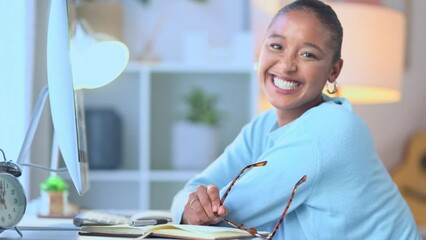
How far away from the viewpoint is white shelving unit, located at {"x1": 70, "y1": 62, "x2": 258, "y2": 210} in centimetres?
336

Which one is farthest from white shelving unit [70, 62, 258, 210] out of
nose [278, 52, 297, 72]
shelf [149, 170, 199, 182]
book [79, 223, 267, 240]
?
book [79, 223, 267, 240]

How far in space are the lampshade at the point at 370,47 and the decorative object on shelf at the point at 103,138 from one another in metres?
1.05

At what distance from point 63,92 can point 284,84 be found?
33cm

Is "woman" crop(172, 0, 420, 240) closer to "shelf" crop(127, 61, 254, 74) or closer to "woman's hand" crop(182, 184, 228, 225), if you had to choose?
"woman's hand" crop(182, 184, 228, 225)

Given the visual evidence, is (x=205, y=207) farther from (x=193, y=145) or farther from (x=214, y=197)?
(x=193, y=145)

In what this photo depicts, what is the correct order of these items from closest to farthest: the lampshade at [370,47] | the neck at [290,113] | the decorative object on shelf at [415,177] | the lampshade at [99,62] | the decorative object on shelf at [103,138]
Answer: the neck at [290,113], the lampshade at [99,62], the lampshade at [370,47], the decorative object on shelf at [103,138], the decorative object on shelf at [415,177]

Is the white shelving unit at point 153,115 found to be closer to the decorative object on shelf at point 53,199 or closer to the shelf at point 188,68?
the shelf at point 188,68

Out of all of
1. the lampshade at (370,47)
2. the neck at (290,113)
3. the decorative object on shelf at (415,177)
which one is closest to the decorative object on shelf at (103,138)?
the lampshade at (370,47)

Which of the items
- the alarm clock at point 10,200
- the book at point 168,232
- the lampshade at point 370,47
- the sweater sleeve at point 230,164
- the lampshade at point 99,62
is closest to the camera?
the book at point 168,232

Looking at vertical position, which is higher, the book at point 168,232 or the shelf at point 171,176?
the book at point 168,232

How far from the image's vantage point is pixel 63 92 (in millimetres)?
1114

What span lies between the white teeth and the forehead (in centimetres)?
7

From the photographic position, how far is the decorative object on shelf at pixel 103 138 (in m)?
3.33

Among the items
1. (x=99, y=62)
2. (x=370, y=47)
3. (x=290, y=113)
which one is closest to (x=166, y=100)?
(x=370, y=47)
